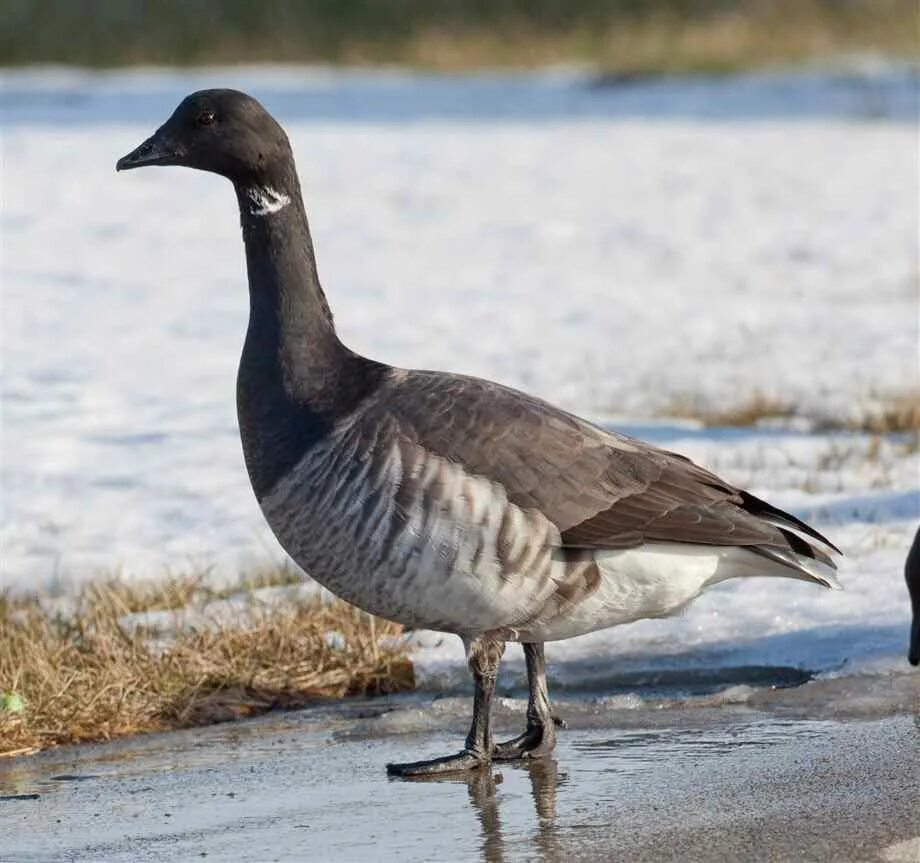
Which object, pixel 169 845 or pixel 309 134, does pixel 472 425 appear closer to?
pixel 169 845

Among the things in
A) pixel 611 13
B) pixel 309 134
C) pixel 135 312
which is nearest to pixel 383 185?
pixel 309 134

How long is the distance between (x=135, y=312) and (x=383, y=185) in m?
4.97

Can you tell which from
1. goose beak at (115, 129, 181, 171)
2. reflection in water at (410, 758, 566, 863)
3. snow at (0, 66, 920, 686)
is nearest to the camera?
reflection in water at (410, 758, 566, 863)

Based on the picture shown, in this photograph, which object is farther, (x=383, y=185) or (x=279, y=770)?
(x=383, y=185)

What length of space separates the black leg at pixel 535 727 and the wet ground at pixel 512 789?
0.06 m

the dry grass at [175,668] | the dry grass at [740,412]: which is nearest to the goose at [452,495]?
the dry grass at [175,668]

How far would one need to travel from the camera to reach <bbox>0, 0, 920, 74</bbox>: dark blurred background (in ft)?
94.7

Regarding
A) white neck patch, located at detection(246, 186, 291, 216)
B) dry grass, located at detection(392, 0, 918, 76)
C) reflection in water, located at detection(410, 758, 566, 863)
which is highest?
dry grass, located at detection(392, 0, 918, 76)

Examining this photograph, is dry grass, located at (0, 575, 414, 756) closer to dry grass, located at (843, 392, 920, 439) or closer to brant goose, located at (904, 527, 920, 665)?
brant goose, located at (904, 527, 920, 665)

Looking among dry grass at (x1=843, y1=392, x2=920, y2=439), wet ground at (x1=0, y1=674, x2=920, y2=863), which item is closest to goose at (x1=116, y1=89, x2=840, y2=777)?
wet ground at (x1=0, y1=674, x2=920, y2=863)

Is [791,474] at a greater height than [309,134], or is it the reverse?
[309,134]

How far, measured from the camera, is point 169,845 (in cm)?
467

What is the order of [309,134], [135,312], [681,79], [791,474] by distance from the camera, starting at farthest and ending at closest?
1. [681,79]
2. [309,134]
3. [135,312]
4. [791,474]

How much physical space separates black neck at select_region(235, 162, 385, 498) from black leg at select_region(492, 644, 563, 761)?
3.19ft
